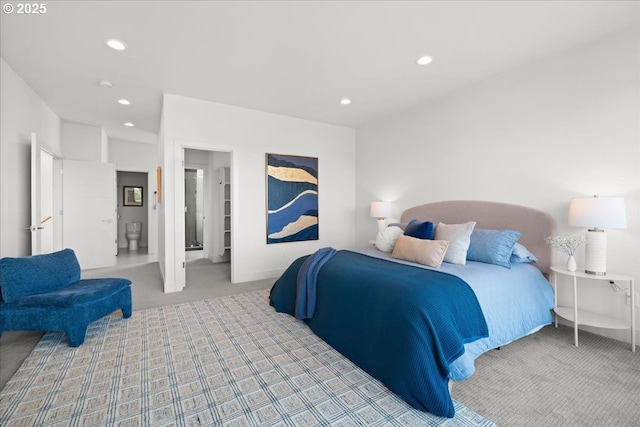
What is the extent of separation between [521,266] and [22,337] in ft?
15.0

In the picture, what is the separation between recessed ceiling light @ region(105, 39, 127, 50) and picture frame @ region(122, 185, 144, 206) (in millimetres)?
6019

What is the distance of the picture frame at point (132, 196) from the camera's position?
772 cm

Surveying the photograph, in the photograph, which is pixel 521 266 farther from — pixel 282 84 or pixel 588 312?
pixel 282 84

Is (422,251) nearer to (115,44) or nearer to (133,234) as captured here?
(115,44)

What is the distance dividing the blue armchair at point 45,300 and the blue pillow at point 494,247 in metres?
3.47

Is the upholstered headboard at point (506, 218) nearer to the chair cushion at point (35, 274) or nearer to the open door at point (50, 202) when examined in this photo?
the chair cushion at point (35, 274)

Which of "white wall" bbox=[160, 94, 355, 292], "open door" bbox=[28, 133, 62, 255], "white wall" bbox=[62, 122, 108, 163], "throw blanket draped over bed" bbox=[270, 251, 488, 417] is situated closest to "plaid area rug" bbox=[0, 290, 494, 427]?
"throw blanket draped over bed" bbox=[270, 251, 488, 417]

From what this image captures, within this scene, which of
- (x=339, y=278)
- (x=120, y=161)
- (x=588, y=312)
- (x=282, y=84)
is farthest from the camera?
(x=120, y=161)

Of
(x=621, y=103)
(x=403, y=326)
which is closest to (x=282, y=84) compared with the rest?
(x=403, y=326)

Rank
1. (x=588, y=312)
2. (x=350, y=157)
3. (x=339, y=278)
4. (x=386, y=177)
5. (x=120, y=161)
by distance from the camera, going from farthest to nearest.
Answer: (x=120, y=161), (x=350, y=157), (x=386, y=177), (x=588, y=312), (x=339, y=278)

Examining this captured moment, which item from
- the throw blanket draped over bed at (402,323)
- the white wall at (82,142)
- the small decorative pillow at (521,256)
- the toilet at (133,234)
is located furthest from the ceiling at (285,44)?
the toilet at (133,234)

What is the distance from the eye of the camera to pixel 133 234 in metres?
7.36

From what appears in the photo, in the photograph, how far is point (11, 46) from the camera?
2.70 meters

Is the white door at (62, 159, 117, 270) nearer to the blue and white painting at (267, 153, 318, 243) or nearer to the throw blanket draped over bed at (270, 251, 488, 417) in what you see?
the blue and white painting at (267, 153, 318, 243)
